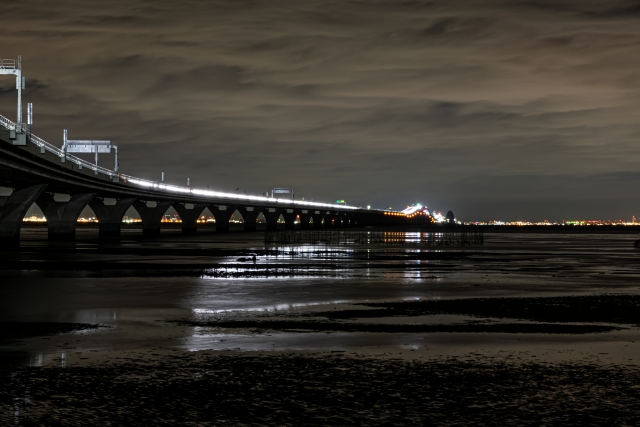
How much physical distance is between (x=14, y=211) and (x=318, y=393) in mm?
79633

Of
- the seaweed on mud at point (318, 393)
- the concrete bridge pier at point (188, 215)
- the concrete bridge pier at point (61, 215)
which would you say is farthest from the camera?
the concrete bridge pier at point (188, 215)

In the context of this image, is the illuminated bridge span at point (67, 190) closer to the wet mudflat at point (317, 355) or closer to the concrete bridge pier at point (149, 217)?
the concrete bridge pier at point (149, 217)

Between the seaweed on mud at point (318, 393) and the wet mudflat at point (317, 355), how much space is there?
0.03 metres

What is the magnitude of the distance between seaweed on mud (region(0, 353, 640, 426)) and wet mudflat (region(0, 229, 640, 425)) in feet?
0.11

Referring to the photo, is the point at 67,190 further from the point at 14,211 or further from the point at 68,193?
the point at 14,211

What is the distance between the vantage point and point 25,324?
19.7 metres

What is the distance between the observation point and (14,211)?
275 ft

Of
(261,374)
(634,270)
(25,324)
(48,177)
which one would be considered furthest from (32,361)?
(48,177)

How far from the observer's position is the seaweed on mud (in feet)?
34.2

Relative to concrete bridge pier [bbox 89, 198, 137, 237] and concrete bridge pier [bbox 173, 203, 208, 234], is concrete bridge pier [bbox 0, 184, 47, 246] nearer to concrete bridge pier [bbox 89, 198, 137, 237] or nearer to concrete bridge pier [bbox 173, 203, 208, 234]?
concrete bridge pier [bbox 89, 198, 137, 237]

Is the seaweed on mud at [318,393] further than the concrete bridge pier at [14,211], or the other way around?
the concrete bridge pier at [14,211]

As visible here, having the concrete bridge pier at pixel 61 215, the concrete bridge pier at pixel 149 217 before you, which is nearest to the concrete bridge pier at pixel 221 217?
the concrete bridge pier at pixel 149 217

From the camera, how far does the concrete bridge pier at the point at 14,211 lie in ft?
268

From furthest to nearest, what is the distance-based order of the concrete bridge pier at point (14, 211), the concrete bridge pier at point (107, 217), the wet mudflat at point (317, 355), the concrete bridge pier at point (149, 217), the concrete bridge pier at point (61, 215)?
the concrete bridge pier at point (149, 217) → the concrete bridge pier at point (107, 217) → the concrete bridge pier at point (61, 215) → the concrete bridge pier at point (14, 211) → the wet mudflat at point (317, 355)
